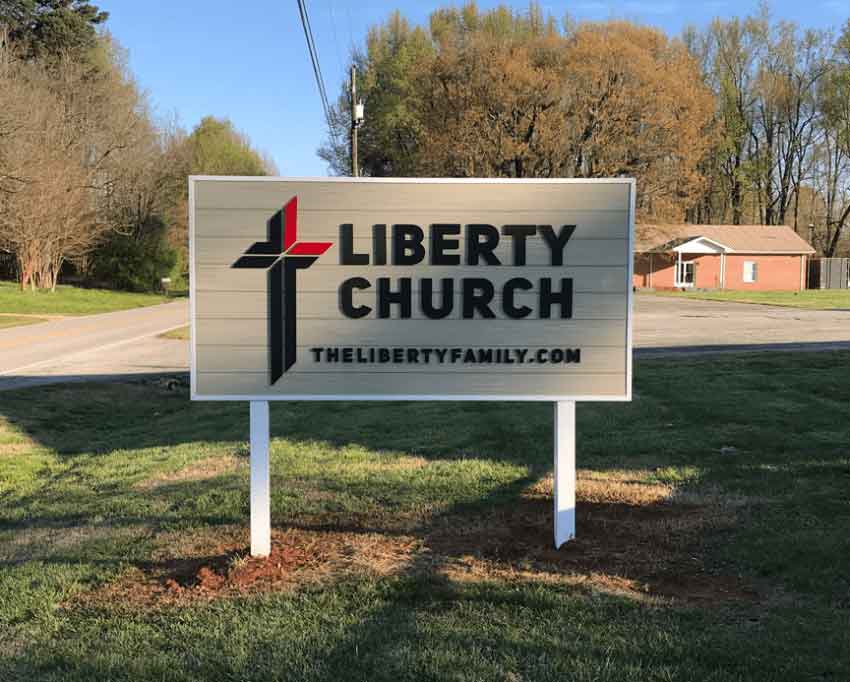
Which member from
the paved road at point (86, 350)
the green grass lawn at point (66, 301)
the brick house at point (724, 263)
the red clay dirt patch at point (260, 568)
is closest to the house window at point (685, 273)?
the brick house at point (724, 263)

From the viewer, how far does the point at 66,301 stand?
115 ft

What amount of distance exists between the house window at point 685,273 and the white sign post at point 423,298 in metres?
53.7

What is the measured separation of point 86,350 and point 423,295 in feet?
51.6

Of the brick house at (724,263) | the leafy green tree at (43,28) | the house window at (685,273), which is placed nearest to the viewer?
the leafy green tree at (43,28)

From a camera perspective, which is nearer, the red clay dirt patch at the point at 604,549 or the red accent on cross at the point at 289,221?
the red clay dirt patch at the point at 604,549

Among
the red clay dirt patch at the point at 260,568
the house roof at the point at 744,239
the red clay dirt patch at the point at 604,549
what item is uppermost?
the house roof at the point at 744,239

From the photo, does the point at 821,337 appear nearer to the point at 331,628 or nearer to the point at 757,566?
the point at 757,566

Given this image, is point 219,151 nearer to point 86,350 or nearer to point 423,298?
point 86,350

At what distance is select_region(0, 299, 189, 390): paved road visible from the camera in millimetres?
14758

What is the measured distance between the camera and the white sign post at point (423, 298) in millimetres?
4762

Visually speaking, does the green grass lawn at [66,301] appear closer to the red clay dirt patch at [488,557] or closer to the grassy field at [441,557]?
the grassy field at [441,557]

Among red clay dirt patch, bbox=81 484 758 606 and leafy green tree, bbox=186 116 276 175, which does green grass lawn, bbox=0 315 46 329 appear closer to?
red clay dirt patch, bbox=81 484 758 606

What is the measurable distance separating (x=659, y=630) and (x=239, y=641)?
182 centimetres

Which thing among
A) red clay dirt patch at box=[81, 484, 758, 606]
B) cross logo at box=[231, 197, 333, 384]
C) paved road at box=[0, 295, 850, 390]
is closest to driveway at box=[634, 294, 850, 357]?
paved road at box=[0, 295, 850, 390]
